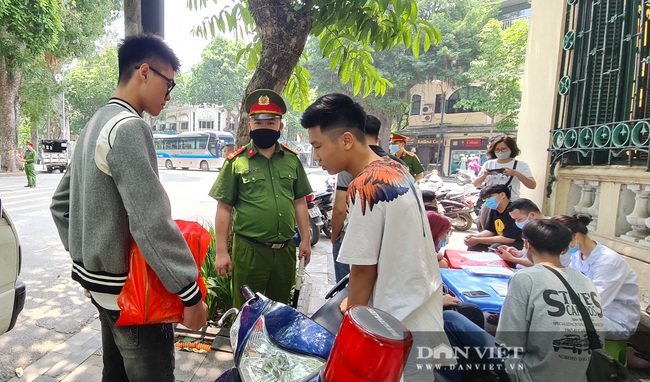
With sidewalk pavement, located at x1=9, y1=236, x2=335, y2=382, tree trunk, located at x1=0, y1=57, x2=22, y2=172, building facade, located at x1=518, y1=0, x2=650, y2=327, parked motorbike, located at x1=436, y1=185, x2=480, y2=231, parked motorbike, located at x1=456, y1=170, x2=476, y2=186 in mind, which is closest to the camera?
sidewalk pavement, located at x1=9, y1=236, x2=335, y2=382

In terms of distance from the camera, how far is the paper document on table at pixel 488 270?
9.47ft

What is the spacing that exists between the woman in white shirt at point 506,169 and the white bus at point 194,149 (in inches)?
887

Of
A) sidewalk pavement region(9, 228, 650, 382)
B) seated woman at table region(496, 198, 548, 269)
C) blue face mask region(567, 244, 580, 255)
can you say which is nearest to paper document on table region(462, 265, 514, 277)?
seated woman at table region(496, 198, 548, 269)

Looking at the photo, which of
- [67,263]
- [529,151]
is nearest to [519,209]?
[529,151]

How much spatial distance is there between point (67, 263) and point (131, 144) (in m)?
4.95

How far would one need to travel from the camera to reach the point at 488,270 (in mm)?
2951

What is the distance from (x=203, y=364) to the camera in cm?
269

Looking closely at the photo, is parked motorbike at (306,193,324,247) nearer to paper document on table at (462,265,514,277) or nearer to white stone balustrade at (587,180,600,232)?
paper document on table at (462,265,514,277)

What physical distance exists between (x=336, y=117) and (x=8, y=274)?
2.15 m

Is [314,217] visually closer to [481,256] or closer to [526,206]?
[481,256]

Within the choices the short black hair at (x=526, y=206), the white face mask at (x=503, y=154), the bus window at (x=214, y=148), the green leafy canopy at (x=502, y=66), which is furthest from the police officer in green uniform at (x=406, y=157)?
the bus window at (x=214, y=148)

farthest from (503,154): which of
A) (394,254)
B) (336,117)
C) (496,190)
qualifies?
(394,254)

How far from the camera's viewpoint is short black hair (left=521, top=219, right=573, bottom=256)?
2076 mm

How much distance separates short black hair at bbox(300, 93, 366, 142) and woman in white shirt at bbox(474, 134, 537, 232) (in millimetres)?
3001
